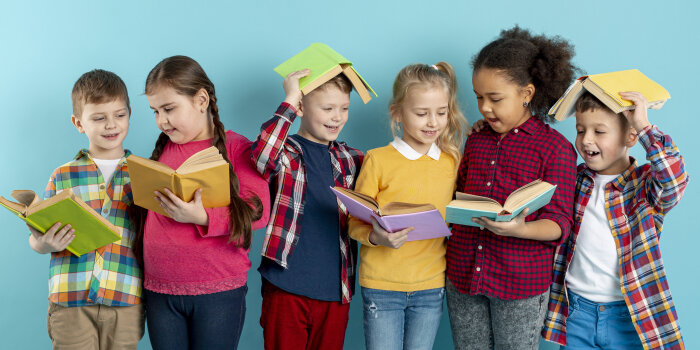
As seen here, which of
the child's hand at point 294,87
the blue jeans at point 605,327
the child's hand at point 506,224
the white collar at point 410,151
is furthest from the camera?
the white collar at point 410,151

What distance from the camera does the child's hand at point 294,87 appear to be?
2.07m

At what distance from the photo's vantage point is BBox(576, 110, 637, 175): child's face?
1.98 meters

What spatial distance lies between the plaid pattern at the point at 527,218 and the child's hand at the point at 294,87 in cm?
72

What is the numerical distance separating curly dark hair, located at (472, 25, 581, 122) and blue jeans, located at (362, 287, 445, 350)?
0.85 metres

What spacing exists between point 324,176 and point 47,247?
1.00m

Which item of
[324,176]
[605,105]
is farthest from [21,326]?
[605,105]

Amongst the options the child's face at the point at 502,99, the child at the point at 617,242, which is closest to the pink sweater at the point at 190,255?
the child's face at the point at 502,99

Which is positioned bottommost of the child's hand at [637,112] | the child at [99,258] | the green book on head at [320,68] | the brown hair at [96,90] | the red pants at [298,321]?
the red pants at [298,321]

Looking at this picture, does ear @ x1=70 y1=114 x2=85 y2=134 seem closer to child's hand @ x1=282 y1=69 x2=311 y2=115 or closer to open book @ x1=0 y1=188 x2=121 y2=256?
open book @ x1=0 y1=188 x2=121 y2=256

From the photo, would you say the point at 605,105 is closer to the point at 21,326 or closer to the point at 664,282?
the point at 664,282

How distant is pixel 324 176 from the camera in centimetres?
220

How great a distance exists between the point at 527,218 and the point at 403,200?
45 cm

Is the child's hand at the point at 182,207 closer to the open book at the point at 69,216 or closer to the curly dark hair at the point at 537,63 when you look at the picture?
the open book at the point at 69,216

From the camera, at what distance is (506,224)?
1.88m
